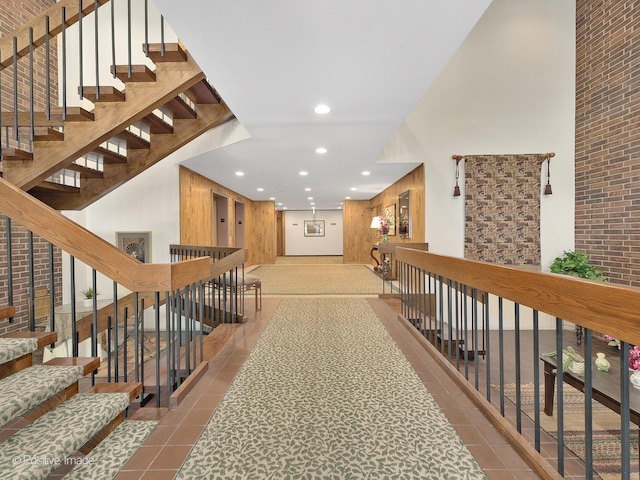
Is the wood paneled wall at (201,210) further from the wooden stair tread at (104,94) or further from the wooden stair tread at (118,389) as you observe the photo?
the wooden stair tread at (118,389)

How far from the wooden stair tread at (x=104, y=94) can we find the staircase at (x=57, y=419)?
1907mm

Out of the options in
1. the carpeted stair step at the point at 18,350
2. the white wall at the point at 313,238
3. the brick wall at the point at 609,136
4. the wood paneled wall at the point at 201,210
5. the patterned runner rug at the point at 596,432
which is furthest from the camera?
the white wall at the point at 313,238

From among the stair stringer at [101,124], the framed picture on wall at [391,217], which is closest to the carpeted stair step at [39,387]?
the stair stringer at [101,124]

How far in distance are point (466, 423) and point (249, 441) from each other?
4.05 feet

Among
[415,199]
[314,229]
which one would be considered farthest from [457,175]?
[314,229]

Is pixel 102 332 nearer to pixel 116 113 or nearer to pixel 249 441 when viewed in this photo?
pixel 116 113

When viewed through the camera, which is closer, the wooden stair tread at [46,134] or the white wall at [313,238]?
the wooden stair tread at [46,134]

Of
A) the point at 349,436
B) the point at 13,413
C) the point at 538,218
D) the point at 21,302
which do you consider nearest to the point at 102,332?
the point at 21,302

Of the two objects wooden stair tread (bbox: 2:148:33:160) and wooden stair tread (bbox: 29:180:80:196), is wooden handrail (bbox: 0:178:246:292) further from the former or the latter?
wooden stair tread (bbox: 29:180:80:196)

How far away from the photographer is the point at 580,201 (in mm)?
5125

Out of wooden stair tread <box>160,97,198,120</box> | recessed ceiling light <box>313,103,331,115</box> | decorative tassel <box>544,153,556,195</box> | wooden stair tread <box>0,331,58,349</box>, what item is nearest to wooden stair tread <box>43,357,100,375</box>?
wooden stair tread <box>0,331,58,349</box>

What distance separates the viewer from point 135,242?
5684 millimetres

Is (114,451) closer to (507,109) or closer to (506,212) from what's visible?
(506,212)

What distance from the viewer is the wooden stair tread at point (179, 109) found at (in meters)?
3.32
